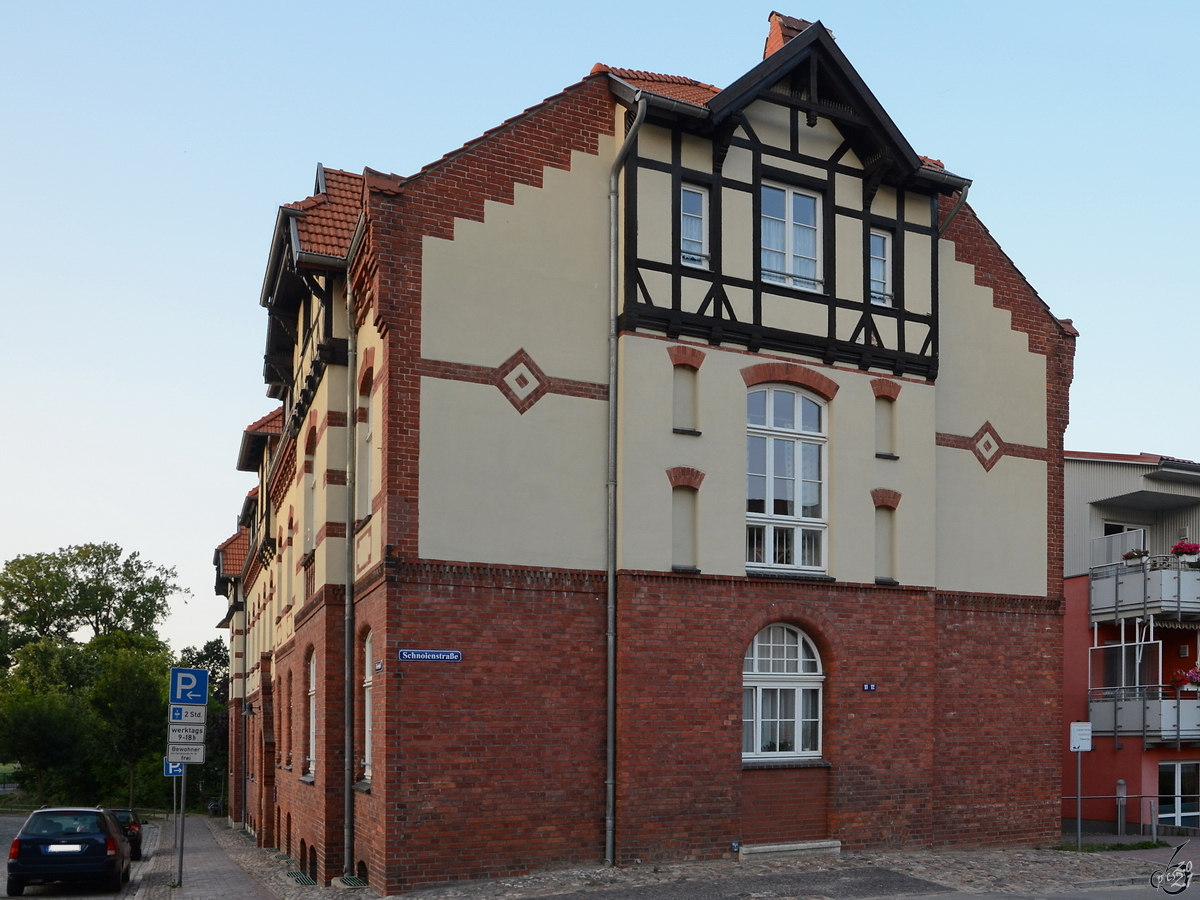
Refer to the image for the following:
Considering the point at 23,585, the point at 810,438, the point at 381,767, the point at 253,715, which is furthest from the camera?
the point at 23,585

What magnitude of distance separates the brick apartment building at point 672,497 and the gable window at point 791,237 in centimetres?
6

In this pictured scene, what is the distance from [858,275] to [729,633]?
5.89 metres

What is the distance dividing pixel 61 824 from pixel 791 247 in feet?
47.8

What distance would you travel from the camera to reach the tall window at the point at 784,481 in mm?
17969

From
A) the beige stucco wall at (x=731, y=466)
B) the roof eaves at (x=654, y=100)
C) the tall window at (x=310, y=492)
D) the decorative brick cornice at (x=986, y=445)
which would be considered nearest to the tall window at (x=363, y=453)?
the tall window at (x=310, y=492)

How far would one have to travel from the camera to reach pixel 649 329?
17297mm

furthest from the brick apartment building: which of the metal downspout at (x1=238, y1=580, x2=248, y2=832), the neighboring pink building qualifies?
the metal downspout at (x1=238, y1=580, x2=248, y2=832)

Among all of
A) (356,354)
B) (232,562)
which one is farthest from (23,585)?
(356,354)

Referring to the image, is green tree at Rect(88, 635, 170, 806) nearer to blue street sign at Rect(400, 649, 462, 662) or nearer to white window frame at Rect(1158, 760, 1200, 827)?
white window frame at Rect(1158, 760, 1200, 827)

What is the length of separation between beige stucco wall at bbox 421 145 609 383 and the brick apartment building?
0.14 feet

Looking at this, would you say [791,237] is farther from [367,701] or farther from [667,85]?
[367,701]

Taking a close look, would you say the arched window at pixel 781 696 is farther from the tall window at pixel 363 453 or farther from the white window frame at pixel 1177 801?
the white window frame at pixel 1177 801

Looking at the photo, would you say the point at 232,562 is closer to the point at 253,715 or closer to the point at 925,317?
the point at 253,715

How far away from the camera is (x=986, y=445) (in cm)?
2045
